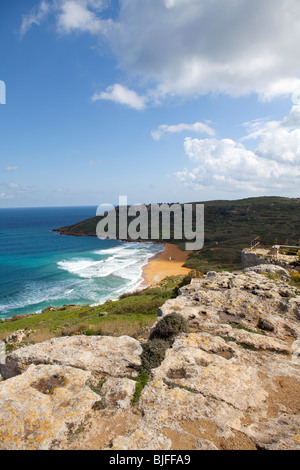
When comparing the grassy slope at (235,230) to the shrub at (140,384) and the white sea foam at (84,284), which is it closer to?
the white sea foam at (84,284)

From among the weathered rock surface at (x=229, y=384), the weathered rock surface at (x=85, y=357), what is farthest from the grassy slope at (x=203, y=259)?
the weathered rock surface at (x=229, y=384)

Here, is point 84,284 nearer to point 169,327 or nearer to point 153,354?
point 169,327

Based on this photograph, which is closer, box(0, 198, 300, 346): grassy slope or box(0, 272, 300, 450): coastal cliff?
box(0, 272, 300, 450): coastal cliff

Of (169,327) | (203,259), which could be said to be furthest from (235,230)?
(169,327)

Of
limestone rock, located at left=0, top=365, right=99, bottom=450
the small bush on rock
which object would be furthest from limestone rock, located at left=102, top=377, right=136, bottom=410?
the small bush on rock

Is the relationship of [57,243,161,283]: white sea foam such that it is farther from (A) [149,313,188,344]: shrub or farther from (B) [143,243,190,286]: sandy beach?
(A) [149,313,188,344]: shrub
